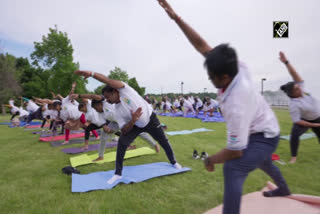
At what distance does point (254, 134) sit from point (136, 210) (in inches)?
76.7

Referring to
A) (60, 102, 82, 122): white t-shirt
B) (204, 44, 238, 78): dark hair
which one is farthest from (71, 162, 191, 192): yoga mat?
(60, 102, 82, 122): white t-shirt

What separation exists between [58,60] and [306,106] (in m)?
30.0

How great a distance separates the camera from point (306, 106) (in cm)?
382

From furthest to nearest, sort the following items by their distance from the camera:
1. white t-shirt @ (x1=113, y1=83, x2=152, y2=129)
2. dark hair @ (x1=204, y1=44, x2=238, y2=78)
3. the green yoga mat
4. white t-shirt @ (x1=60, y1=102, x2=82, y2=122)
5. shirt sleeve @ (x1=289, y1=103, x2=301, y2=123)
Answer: white t-shirt @ (x1=60, y1=102, x2=82, y2=122) < the green yoga mat < shirt sleeve @ (x1=289, y1=103, x2=301, y2=123) < white t-shirt @ (x1=113, y1=83, x2=152, y2=129) < dark hair @ (x1=204, y1=44, x2=238, y2=78)

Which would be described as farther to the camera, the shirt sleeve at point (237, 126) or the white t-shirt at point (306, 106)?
the white t-shirt at point (306, 106)

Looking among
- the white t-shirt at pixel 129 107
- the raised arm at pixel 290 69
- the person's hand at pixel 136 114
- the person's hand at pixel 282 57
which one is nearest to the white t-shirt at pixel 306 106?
the raised arm at pixel 290 69

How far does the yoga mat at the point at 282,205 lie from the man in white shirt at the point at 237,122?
0.96m

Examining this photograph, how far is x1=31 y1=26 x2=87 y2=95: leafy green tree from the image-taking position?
25.7 meters

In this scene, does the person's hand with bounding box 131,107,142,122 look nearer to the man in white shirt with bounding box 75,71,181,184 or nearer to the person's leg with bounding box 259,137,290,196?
the man in white shirt with bounding box 75,71,181,184

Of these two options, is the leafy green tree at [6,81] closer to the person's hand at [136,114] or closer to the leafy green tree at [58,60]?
the leafy green tree at [58,60]

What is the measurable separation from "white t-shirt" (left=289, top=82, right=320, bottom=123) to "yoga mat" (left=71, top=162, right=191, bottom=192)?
9.05 feet

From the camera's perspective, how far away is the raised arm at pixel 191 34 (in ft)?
6.93

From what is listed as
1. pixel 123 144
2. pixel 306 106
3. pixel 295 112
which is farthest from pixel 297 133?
pixel 123 144

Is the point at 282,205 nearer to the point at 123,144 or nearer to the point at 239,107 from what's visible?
the point at 239,107
